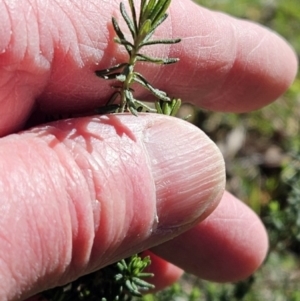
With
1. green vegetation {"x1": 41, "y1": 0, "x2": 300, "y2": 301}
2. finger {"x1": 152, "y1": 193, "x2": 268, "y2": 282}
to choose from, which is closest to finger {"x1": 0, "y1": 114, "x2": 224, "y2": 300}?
finger {"x1": 152, "y1": 193, "x2": 268, "y2": 282}

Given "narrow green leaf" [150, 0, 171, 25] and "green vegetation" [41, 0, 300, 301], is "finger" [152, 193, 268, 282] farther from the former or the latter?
"narrow green leaf" [150, 0, 171, 25]

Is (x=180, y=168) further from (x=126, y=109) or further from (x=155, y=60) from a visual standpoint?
(x=155, y=60)

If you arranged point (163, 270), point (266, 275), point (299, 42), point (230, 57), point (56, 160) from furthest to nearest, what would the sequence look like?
1. point (299, 42)
2. point (266, 275)
3. point (163, 270)
4. point (230, 57)
5. point (56, 160)

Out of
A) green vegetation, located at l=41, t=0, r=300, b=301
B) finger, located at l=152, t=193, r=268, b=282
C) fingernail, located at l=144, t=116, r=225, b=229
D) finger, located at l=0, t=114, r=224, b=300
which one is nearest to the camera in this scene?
finger, located at l=0, t=114, r=224, b=300

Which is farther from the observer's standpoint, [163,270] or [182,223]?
[163,270]

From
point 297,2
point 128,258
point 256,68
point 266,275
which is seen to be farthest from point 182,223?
point 297,2

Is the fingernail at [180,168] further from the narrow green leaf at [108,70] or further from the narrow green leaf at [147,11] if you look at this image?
the narrow green leaf at [147,11]

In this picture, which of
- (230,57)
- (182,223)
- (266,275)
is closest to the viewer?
(182,223)

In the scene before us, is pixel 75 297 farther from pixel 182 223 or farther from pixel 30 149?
pixel 30 149
